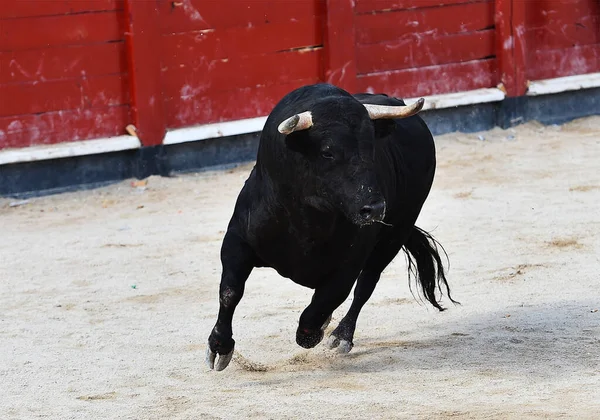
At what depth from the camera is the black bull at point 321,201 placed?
3.89 meters


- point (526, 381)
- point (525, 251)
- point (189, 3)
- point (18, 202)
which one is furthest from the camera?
point (189, 3)

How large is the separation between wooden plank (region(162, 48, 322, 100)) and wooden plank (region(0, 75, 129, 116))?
0.40 meters

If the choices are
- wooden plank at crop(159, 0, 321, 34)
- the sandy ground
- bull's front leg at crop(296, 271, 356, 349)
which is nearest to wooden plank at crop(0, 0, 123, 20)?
wooden plank at crop(159, 0, 321, 34)

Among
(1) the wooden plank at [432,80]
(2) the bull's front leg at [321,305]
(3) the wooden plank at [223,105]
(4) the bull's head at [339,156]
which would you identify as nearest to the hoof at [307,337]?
(2) the bull's front leg at [321,305]

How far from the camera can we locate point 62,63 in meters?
8.27

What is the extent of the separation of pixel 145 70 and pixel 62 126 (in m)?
0.73

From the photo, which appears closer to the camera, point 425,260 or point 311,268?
Result: point 311,268

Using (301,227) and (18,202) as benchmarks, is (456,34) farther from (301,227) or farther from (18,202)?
(301,227)

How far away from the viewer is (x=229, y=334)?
434cm

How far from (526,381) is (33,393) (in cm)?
178

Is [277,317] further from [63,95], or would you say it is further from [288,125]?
[63,95]

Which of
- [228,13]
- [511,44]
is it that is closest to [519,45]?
[511,44]

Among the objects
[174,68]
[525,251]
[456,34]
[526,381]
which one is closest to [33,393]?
[526,381]

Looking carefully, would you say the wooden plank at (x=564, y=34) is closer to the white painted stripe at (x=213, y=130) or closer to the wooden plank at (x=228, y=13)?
the wooden plank at (x=228, y=13)
